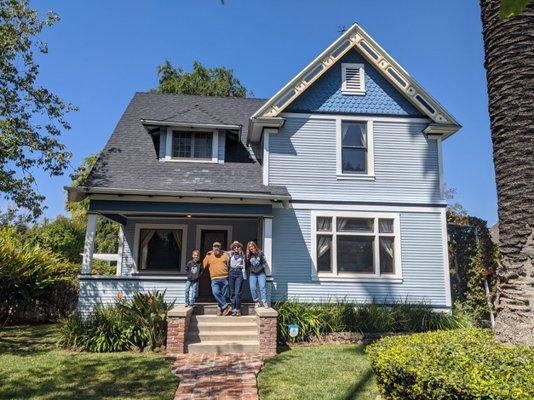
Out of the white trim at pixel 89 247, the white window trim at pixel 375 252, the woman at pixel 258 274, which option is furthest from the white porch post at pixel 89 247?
the white window trim at pixel 375 252

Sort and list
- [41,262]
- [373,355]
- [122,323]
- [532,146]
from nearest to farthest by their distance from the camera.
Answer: [532,146] → [373,355] → [122,323] → [41,262]

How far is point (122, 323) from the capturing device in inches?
Result: 372

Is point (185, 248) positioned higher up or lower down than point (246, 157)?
lower down

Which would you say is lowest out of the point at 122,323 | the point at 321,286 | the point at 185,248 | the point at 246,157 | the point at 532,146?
the point at 122,323

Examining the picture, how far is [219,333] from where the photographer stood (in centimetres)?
972

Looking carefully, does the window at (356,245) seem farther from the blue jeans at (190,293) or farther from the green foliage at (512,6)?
the green foliage at (512,6)

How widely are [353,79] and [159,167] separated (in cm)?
689

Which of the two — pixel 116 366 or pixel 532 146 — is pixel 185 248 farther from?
pixel 532 146

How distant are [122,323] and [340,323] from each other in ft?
17.7

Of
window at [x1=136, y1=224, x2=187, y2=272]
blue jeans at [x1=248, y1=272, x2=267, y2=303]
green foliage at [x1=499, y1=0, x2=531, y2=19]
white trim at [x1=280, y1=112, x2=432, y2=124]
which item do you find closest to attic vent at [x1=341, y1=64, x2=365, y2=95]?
white trim at [x1=280, y1=112, x2=432, y2=124]

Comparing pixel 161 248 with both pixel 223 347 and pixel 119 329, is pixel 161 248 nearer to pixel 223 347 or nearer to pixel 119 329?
pixel 119 329

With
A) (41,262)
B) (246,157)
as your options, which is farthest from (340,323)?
(41,262)

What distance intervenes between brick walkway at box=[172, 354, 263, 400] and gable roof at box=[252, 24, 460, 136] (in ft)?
23.3

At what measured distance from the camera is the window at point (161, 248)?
14.2 metres
